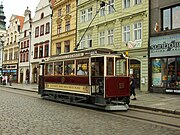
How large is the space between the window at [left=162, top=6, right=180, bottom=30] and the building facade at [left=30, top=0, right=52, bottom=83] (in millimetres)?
22850

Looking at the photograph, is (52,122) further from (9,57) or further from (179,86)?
(9,57)

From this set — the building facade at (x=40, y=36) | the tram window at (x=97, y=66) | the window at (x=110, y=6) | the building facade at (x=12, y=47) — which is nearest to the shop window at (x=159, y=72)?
the window at (x=110, y=6)

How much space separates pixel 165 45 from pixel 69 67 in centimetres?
876

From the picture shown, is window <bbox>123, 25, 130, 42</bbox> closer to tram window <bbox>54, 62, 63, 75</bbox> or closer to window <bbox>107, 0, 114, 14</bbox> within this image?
window <bbox>107, 0, 114, 14</bbox>

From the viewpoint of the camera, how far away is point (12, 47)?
184ft

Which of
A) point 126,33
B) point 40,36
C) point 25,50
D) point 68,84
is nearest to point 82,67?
point 68,84

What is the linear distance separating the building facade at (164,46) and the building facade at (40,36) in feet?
72.2

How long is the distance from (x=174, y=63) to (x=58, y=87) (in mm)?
9319

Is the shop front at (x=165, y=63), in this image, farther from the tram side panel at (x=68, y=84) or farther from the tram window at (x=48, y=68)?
the tram window at (x=48, y=68)

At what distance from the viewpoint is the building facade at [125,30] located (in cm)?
2302

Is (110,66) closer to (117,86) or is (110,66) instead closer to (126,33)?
Answer: (117,86)

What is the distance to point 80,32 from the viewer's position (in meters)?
32.9

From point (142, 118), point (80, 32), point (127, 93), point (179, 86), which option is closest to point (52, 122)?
point (142, 118)

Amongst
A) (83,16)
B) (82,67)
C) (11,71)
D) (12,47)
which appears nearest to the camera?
(82,67)
